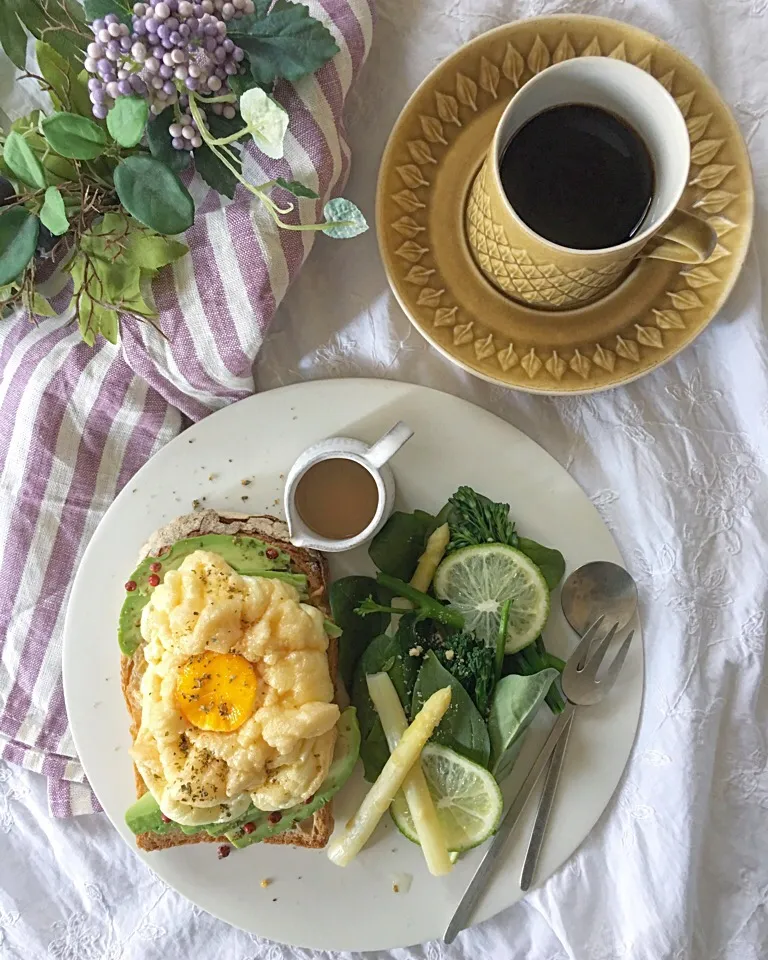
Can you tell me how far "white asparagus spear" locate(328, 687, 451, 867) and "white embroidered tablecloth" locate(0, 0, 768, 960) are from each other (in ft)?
0.56

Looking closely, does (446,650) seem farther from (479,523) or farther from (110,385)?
(110,385)

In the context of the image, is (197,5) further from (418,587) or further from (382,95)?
(418,587)

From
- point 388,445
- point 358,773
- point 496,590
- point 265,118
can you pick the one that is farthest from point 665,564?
point 265,118

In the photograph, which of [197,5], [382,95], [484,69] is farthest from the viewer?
[382,95]

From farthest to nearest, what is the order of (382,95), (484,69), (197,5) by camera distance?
(382,95), (484,69), (197,5)

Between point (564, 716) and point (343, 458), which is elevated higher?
point (343, 458)

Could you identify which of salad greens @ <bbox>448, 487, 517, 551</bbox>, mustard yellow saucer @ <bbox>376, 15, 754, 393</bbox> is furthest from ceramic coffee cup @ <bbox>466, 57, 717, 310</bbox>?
salad greens @ <bbox>448, 487, 517, 551</bbox>

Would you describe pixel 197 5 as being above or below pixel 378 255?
above

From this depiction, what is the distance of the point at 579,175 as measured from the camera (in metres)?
1.52

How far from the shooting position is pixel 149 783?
1648 millimetres

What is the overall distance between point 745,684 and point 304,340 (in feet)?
4.23

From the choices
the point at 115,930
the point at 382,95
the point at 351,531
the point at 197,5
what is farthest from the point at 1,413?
the point at 115,930

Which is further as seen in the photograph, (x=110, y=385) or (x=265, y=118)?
(x=110, y=385)

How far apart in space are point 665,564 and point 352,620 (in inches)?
28.7
